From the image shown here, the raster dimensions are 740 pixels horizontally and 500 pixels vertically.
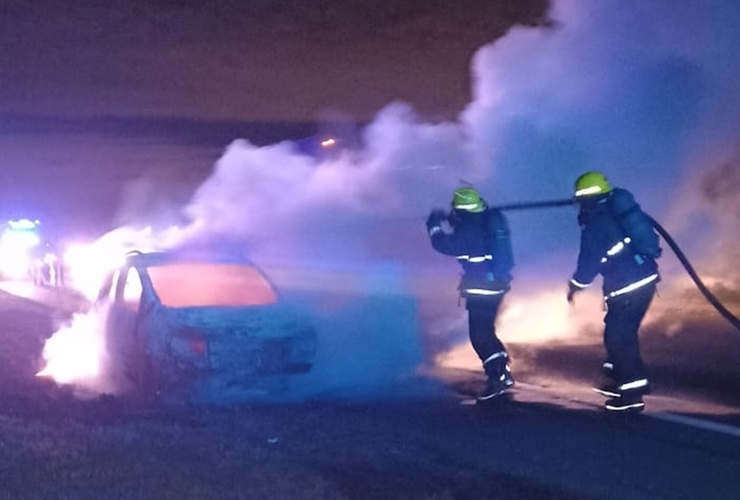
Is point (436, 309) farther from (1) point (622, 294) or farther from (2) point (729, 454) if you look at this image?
(2) point (729, 454)

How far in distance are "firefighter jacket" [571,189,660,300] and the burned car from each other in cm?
256

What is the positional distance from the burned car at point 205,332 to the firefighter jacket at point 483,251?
149 centimetres

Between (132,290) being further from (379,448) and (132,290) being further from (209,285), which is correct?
(379,448)

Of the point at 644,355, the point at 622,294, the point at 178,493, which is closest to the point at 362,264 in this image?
the point at 644,355

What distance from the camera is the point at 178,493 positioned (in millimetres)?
6098

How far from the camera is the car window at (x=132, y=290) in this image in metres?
10.2

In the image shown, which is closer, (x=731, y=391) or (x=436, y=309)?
(x=731, y=391)

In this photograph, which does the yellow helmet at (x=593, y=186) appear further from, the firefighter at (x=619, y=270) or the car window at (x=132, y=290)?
the car window at (x=132, y=290)

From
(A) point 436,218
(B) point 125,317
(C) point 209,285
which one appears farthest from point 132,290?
(A) point 436,218

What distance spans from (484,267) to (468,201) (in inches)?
21.9

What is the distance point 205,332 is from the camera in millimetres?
9391

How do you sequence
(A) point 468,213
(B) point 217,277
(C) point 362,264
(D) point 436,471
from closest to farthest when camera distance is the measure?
1. (D) point 436,471
2. (A) point 468,213
3. (B) point 217,277
4. (C) point 362,264

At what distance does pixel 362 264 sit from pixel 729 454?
25.4ft

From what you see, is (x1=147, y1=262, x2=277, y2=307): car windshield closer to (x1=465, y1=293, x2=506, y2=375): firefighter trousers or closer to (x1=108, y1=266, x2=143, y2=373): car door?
(x1=108, y1=266, x2=143, y2=373): car door
